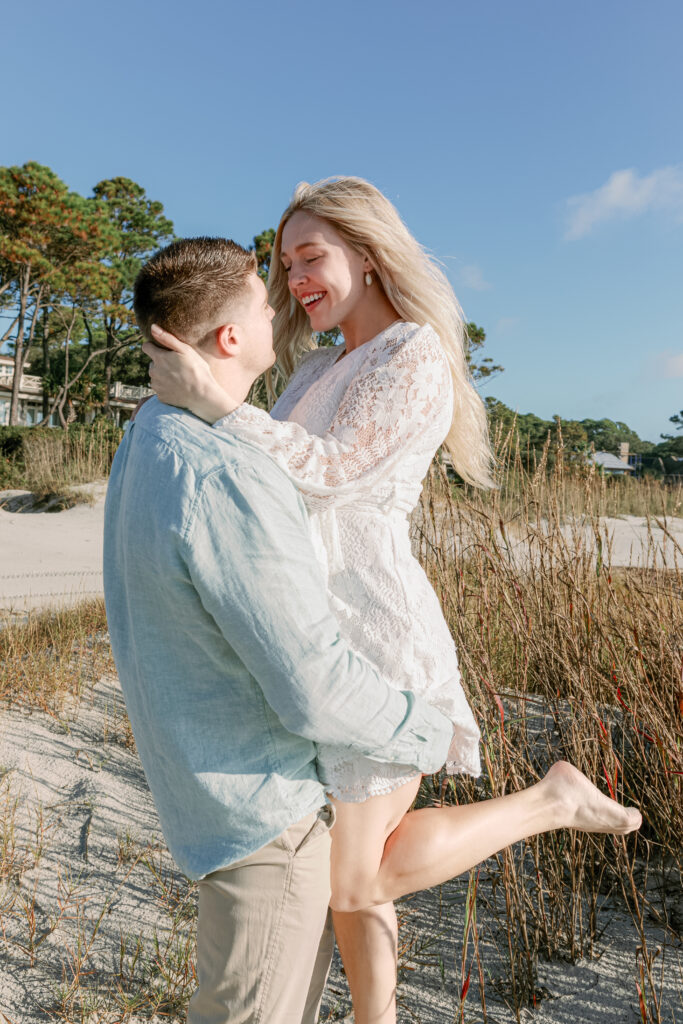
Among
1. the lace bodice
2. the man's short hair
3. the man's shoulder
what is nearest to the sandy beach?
the lace bodice

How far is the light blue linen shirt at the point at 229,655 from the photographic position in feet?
3.49

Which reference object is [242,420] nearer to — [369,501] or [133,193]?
[369,501]

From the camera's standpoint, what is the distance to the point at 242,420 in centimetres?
136

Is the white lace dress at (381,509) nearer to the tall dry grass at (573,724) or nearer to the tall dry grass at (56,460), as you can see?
the tall dry grass at (573,724)

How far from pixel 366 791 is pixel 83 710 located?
2.79 m

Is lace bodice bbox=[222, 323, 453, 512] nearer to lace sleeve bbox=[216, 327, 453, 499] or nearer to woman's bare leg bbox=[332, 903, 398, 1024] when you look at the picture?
lace sleeve bbox=[216, 327, 453, 499]

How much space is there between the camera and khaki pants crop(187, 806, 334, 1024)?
45.3 inches

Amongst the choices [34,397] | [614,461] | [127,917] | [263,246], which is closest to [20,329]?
[263,246]

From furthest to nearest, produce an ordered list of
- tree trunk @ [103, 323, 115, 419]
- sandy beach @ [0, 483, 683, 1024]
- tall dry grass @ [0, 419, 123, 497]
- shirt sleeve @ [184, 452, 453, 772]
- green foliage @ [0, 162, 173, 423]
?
tree trunk @ [103, 323, 115, 419]
green foliage @ [0, 162, 173, 423]
tall dry grass @ [0, 419, 123, 497]
sandy beach @ [0, 483, 683, 1024]
shirt sleeve @ [184, 452, 453, 772]

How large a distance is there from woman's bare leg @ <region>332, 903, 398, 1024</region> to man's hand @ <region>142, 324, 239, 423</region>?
41.6 inches

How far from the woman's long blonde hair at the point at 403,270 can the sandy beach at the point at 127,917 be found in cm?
112

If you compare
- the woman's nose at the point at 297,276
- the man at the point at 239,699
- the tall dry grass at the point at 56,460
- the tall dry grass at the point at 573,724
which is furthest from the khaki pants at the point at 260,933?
the tall dry grass at the point at 56,460

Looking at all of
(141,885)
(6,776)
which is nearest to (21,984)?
(141,885)

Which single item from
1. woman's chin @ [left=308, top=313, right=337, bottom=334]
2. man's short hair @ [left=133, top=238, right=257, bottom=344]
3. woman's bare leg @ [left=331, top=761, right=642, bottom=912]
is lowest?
woman's bare leg @ [left=331, top=761, right=642, bottom=912]
